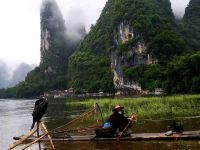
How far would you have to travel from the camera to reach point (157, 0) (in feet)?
374

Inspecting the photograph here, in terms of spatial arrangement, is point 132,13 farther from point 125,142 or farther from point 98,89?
point 125,142

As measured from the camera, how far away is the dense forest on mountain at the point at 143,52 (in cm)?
6294

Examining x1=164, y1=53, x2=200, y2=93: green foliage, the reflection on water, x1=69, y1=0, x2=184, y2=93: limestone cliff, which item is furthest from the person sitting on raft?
x1=69, y1=0, x2=184, y2=93: limestone cliff

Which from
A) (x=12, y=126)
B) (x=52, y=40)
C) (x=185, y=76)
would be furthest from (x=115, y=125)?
(x=52, y=40)

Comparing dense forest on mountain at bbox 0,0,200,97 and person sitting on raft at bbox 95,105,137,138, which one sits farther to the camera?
dense forest on mountain at bbox 0,0,200,97

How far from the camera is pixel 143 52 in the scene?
90250mm

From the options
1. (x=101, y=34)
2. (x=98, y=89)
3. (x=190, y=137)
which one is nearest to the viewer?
(x=190, y=137)

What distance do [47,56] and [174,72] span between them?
319 feet

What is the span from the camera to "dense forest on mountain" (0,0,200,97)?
206ft

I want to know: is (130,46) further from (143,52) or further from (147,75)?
(147,75)

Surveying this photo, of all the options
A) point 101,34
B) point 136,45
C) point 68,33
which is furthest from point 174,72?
point 68,33

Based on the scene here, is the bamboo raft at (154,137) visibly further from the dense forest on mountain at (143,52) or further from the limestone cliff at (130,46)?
the limestone cliff at (130,46)

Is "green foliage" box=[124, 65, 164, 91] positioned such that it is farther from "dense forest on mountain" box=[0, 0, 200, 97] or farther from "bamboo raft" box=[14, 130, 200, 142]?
"bamboo raft" box=[14, 130, 200, 142]

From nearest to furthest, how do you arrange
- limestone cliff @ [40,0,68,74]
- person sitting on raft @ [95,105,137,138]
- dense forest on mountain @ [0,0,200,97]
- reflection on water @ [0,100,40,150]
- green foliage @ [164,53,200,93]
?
1. person sitting on raft @ [95,105,137,138]
2. reflection on water @ [0,100,40,150]
3. green foliage @ [164,53,200,93]
4. dense forest on mountain @ [0,0,200,97]
5. limestone cliff @ [40,0,68,74]
